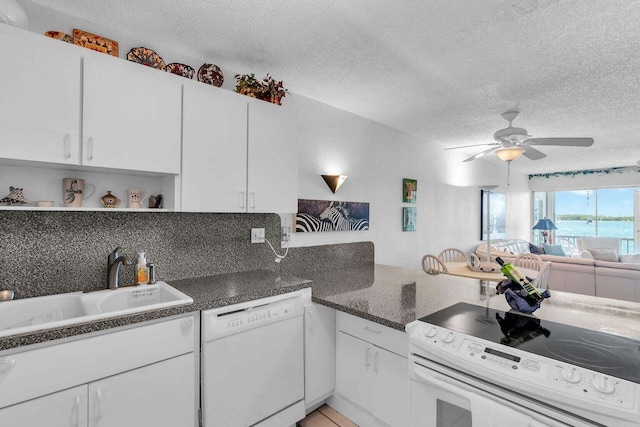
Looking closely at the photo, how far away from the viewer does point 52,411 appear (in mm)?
1155

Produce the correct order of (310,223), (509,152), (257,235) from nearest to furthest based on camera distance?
(257,235) → (310,223) → (509,152)

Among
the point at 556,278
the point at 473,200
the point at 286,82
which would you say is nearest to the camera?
the point at 286,82

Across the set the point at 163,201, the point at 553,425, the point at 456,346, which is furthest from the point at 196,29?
the point at 553,425

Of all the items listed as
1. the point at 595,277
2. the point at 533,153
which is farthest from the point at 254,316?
the point at 595,277

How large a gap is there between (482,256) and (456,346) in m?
4.30

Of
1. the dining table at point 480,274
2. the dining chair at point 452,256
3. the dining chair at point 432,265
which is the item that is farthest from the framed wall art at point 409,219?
the dining chair at point 452,256

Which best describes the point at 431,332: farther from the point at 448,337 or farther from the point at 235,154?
the point at 235,154

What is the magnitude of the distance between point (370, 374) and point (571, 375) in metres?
1.03

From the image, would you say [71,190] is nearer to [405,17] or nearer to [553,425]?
[405,17]

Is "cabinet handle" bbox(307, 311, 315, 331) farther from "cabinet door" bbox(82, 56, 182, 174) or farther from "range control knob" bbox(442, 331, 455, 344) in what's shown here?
"cabinet door" bbox(82, 56, 182, 174)

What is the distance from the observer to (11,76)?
129 centimetres

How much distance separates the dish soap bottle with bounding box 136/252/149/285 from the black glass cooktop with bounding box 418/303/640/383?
1544 mm

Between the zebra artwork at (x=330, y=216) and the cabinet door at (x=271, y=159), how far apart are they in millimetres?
391

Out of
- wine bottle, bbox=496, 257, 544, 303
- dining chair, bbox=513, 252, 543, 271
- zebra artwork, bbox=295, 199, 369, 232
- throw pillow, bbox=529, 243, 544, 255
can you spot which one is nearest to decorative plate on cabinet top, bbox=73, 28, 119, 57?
zebra artwork, bbox=295, 199, 369, 232
